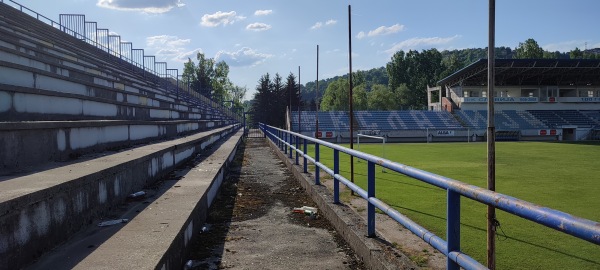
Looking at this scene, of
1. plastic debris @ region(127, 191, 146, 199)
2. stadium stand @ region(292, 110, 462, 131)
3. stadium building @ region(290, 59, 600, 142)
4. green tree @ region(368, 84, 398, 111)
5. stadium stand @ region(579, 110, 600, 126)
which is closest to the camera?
plastic debris @ region(127, 191, 146, 199)

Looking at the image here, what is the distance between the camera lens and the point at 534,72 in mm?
45094

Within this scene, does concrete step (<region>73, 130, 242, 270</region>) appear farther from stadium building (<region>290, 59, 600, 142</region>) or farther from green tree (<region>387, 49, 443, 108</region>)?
green tree (<region>387, 49, 443, 108</region>)

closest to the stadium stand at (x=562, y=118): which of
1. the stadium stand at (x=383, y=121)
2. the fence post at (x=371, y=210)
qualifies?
the stadium stand at (x=383, y=121)

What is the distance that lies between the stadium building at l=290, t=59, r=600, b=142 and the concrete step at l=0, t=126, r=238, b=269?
117 feet

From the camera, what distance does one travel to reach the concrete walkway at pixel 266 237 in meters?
3.82

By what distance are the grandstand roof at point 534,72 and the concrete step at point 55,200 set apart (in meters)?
40.9

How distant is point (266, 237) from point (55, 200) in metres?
2.28

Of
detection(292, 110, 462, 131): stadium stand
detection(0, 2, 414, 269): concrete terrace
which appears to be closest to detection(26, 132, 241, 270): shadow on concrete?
detection(0, 2, 414, 269): concrete terrace

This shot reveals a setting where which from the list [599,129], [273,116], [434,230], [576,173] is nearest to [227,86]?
[273,116]

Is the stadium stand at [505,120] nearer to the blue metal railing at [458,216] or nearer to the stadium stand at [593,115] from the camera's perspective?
the stadium stand at [593,115]

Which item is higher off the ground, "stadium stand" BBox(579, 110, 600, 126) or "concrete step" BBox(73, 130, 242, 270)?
"stadium stand" BBox(579, 110, 600, 126)

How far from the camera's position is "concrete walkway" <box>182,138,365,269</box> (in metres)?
3.82

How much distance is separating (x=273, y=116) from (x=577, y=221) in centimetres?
7005

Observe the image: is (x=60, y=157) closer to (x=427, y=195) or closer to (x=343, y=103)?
(x=427, y=195)
